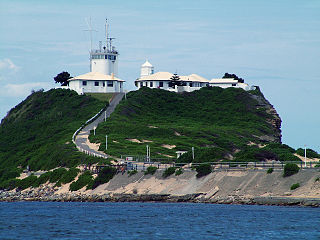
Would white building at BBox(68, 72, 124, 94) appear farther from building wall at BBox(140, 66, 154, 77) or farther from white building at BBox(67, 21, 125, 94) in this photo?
building wall at BBox(140, 66, 154, 77)

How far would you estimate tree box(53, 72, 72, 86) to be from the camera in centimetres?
18588

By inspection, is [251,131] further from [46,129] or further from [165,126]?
[46,129]

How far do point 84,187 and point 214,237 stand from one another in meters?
47.4

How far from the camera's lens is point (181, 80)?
186 metres

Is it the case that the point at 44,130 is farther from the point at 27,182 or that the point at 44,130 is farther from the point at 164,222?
the point at 164,222

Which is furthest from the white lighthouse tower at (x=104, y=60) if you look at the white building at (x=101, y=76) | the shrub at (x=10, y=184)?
the shrub at (x=10, y=184)

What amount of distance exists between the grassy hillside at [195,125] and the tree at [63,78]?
20164 mm

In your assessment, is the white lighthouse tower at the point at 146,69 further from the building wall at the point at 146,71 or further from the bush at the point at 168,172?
the bush at the point at 168,172

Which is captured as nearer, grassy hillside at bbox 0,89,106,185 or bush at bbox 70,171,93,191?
bush at bbox 70,171,93,191

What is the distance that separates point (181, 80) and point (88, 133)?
53260 mm

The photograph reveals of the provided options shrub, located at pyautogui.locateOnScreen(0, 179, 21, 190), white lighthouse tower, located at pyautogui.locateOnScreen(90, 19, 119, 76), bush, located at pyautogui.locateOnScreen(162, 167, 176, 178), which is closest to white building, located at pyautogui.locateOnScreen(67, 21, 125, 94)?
white lighthouse tower, located at pyautogui.locateOnScreen(90, 19, 119, 76)

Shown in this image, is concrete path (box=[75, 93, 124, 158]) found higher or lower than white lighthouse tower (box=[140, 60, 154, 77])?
lower

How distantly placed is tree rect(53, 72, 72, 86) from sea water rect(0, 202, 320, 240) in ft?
352

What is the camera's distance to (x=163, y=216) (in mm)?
67375
